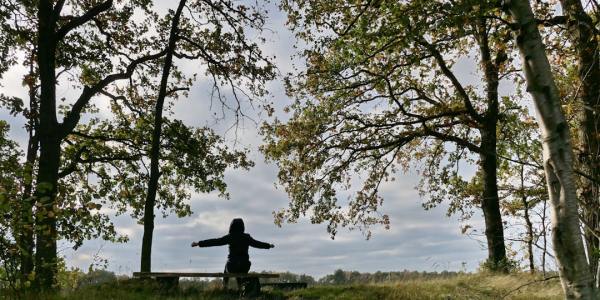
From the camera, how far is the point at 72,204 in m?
7.55

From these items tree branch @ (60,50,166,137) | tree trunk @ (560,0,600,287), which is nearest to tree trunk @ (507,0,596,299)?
tree trunk @ (560,0,600,287)

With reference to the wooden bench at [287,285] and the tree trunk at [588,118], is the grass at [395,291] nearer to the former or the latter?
the wooden bench at [287,285]

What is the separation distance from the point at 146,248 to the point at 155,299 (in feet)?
21.8

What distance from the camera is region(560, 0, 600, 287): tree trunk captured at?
7.47 meters

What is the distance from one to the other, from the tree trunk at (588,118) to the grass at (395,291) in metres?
3.12

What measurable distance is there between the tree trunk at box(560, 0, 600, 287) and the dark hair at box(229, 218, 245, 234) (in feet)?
27.2

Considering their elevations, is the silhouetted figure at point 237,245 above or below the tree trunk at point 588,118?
below

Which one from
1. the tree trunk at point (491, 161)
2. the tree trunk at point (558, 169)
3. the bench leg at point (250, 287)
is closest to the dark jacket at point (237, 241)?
the bench leg at point (250, 287)

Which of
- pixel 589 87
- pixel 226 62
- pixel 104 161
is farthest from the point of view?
pixel 104 161

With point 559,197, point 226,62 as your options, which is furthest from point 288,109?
point 559,197

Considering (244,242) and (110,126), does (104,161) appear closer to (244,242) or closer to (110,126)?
(110,126)

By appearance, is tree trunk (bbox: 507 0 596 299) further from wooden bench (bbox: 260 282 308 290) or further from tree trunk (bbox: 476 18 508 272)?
tree trunk (bbox: 476 18 508 272)

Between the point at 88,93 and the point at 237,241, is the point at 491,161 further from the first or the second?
the point at 88,93

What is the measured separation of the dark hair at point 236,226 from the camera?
13.6 metres
